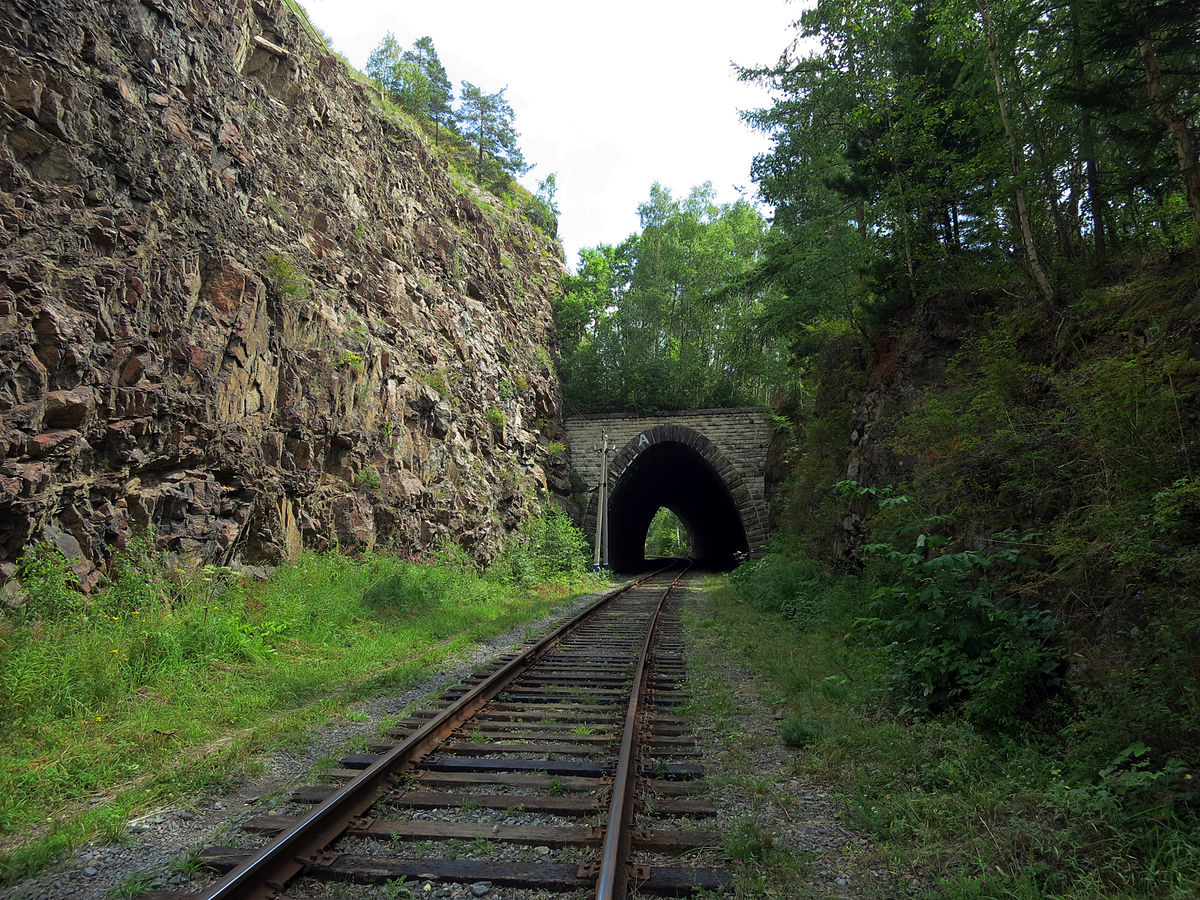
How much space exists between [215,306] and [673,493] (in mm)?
27219

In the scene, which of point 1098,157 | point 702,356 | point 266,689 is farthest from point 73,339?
point 702,356

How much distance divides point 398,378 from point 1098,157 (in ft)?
40.5

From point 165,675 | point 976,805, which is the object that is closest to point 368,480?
point 165,675

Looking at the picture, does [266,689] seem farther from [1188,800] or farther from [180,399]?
[1188,800]

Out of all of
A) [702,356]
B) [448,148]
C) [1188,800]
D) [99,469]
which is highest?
[448,148]

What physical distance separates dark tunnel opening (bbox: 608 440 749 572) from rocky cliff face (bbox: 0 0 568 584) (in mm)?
8278

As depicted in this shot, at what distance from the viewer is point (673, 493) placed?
33.7 metres

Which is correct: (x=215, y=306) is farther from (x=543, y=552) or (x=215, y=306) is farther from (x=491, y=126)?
(x=491, y=126)

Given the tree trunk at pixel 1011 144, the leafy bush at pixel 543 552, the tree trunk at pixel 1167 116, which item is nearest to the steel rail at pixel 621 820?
the tree trunk at pixel 1167 116

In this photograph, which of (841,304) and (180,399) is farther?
(841,304)

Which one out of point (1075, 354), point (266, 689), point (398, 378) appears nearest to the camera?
point (266, 689)

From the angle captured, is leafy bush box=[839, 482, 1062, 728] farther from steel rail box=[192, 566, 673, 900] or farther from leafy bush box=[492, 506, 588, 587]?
leafy bush box=[492, 506, 588, 587]

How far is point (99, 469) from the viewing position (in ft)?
21.8

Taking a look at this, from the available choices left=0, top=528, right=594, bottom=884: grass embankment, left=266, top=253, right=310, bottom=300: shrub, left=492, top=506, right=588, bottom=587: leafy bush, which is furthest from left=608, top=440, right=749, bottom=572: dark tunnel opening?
left=0, top=528, right=594, bottom=884: grass embankment
